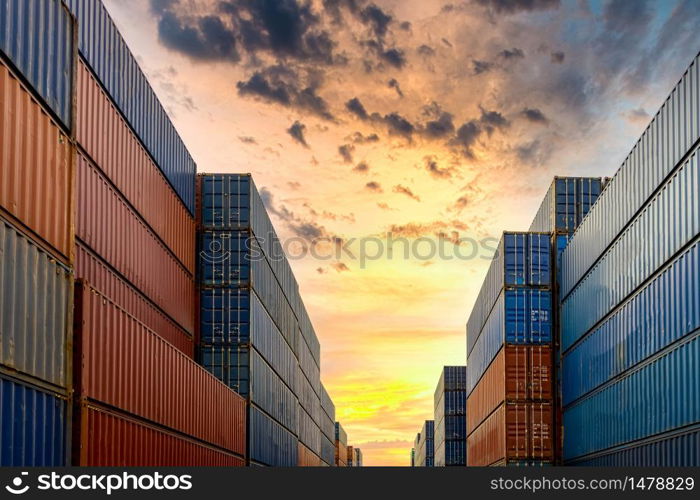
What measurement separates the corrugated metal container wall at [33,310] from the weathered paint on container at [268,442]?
24.3 metres

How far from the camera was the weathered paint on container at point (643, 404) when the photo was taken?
2555 cm

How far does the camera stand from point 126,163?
28.2 metres

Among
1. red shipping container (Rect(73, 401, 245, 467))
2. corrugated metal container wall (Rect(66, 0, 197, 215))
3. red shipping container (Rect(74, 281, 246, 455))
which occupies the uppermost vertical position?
corrugated metal container wall (Rect(66, 0, 197, 215))

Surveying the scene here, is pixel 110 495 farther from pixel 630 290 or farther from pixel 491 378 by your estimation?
pixel 491 378

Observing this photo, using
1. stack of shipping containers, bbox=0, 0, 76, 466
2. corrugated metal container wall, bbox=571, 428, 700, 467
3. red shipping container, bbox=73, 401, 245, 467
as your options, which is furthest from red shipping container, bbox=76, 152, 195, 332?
corrugated metal container wall, bbox=571, 428, 700, 467

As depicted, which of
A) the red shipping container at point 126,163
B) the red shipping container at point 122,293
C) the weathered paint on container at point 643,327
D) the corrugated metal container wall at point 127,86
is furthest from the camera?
the weathered paint on container at point 643,327

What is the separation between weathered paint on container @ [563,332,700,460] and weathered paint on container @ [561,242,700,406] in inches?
17.6

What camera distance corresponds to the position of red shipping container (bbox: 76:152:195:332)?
24344 millimetres

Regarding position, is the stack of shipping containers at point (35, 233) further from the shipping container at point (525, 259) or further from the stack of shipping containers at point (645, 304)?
the shipping container at point (525, 259)

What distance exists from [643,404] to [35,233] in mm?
21369

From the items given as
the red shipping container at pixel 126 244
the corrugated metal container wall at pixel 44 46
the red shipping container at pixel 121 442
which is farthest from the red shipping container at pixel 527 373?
the corrugated metal container wall at pixel 44 46

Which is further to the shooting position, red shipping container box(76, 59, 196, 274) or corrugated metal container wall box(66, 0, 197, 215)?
corrugated metal container wall box(66, 0, 197, 215)

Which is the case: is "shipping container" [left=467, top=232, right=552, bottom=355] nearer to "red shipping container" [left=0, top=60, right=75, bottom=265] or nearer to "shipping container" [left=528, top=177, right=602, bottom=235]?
"shipping container" [left=528, top=177, right=602, bottom=235]

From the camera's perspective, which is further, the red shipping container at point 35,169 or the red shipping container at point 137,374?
the red shipping container at point 137,374
